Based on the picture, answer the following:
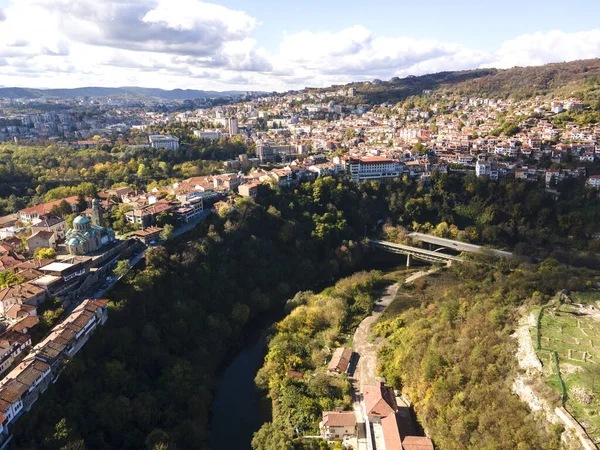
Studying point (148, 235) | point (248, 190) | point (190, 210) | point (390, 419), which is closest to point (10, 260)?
point (148, 235)

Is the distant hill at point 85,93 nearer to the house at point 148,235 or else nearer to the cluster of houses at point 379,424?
the house at point 148,235

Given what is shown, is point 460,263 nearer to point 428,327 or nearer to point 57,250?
point 428,327

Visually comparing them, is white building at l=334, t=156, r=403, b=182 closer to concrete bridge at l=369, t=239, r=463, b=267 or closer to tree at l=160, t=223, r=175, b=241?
concrete bridge at l=369, t=239, r=463, b=267

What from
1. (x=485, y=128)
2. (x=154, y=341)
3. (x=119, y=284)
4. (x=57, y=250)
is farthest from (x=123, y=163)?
(x=485, y=128)

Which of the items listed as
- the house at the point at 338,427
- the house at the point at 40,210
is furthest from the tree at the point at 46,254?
the house at the point at 338,427

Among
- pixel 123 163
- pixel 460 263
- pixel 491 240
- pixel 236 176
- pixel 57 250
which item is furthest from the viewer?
pixel 123 163

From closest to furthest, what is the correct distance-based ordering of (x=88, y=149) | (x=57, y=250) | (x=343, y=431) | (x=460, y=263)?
1. (x=343, y=431)
2. (x=57, y=250)
3. (x=460, y=263)
4. (x=88, y=149)

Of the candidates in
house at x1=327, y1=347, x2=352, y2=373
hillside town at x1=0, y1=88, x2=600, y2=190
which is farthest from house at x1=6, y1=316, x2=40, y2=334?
→ hillside town at x1=0, y1=88, x2=600, y2=190
